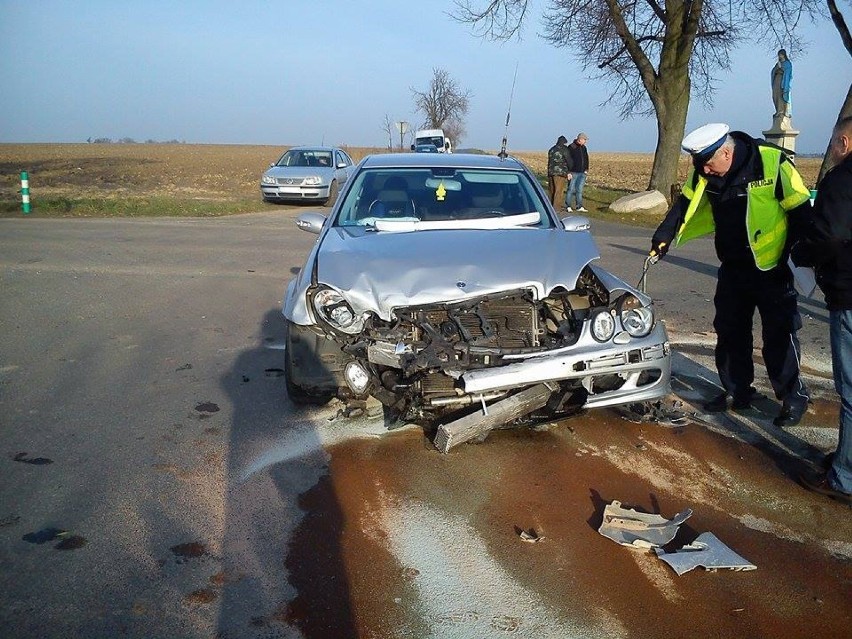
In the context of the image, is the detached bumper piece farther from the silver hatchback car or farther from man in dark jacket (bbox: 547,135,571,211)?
the silver hatchback car

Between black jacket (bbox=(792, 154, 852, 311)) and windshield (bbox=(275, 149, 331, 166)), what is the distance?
18.5 meters

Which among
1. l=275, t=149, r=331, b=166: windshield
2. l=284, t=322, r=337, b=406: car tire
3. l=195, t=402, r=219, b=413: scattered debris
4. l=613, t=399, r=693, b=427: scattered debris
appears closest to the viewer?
l=284, t=322, r=337, b=406: car tire

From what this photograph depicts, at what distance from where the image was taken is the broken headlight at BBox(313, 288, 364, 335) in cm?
455

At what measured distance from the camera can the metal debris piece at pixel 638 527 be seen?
143 inches

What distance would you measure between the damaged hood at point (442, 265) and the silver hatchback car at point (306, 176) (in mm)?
14866

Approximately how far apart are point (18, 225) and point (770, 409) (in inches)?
588

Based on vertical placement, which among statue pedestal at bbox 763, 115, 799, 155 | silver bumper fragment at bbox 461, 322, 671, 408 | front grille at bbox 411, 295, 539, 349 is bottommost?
silver bumper fragment at bbox 461, 322, 671, 408

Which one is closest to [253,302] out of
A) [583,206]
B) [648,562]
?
[648,562]

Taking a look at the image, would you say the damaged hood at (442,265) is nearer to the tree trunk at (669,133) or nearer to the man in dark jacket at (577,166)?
the man in dark jacket at (577,166)

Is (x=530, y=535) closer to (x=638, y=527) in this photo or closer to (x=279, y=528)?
(x=638, y=527)

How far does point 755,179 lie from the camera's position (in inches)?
189

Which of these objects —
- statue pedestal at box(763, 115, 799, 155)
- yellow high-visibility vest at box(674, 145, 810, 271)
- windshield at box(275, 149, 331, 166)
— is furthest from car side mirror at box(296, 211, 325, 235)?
statue pedestal at box(763, 115, 799, 155)

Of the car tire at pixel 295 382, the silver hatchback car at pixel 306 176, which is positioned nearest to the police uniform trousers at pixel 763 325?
the car tire at pixel 295 382

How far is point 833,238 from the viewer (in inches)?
153
